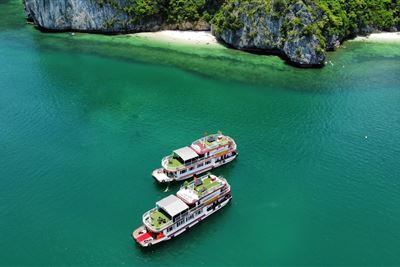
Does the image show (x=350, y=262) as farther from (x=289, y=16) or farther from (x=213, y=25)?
(x=213, y=25)

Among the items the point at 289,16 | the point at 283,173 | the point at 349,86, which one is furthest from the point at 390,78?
the point at 283,173

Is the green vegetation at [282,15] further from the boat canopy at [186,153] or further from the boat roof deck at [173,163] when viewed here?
the boat roof deck at [173,163]

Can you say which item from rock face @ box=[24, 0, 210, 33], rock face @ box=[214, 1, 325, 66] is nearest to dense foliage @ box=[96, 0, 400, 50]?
rock face @ box=[214, 1, 325, 66]

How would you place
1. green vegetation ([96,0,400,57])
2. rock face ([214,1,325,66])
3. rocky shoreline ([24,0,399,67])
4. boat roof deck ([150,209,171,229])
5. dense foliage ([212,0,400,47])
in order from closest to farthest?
boat roof deck ([150,209,171,229]), rock face ([214,1,325,66]), rocky shoreline ([24,0,399,67]), green vegetation ([96,0,400,57]), dense foliage ([212,0,400,47])

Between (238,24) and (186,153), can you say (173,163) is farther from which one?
(238,24)

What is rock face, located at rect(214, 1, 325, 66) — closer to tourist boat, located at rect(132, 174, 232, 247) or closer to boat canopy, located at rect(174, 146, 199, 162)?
boat canopy, located at rect(174, 146, 199, 162)

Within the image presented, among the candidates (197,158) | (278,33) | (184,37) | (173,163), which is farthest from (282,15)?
(173,163)
